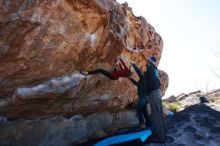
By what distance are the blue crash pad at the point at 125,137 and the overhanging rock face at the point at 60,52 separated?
128 centimetres

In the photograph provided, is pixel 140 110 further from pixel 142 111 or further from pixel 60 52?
pixel 60 52

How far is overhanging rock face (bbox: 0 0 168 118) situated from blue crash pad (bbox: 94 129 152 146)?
4.21 feet

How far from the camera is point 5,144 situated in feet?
25.1

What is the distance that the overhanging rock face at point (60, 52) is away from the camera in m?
6.37

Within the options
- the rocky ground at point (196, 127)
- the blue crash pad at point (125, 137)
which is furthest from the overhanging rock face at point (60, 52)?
the rocky ground at point (196, 127)

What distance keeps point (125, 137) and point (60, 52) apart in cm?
287

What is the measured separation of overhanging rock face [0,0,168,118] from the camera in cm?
637

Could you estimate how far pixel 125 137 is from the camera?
27.7 feet

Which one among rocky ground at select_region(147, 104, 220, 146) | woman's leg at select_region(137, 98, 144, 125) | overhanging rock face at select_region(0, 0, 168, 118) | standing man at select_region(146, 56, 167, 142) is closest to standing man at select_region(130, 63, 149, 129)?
woman's leg at select_region(137, 98, 144, 125)

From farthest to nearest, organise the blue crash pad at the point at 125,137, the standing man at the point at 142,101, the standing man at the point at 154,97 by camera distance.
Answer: the standing man at the point at 142,101 < the standing man at the point at 154,97 < the blue crash pad at the point at 125,137

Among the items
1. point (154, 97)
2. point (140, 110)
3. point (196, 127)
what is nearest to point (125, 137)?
point (140, 110)

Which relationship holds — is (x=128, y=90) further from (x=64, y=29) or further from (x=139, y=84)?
(x=64, y=29)

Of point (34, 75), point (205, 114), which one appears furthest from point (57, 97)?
point (205, 114)

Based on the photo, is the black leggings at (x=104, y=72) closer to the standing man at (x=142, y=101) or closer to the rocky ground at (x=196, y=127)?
the standing man at (x=142, y=101)
